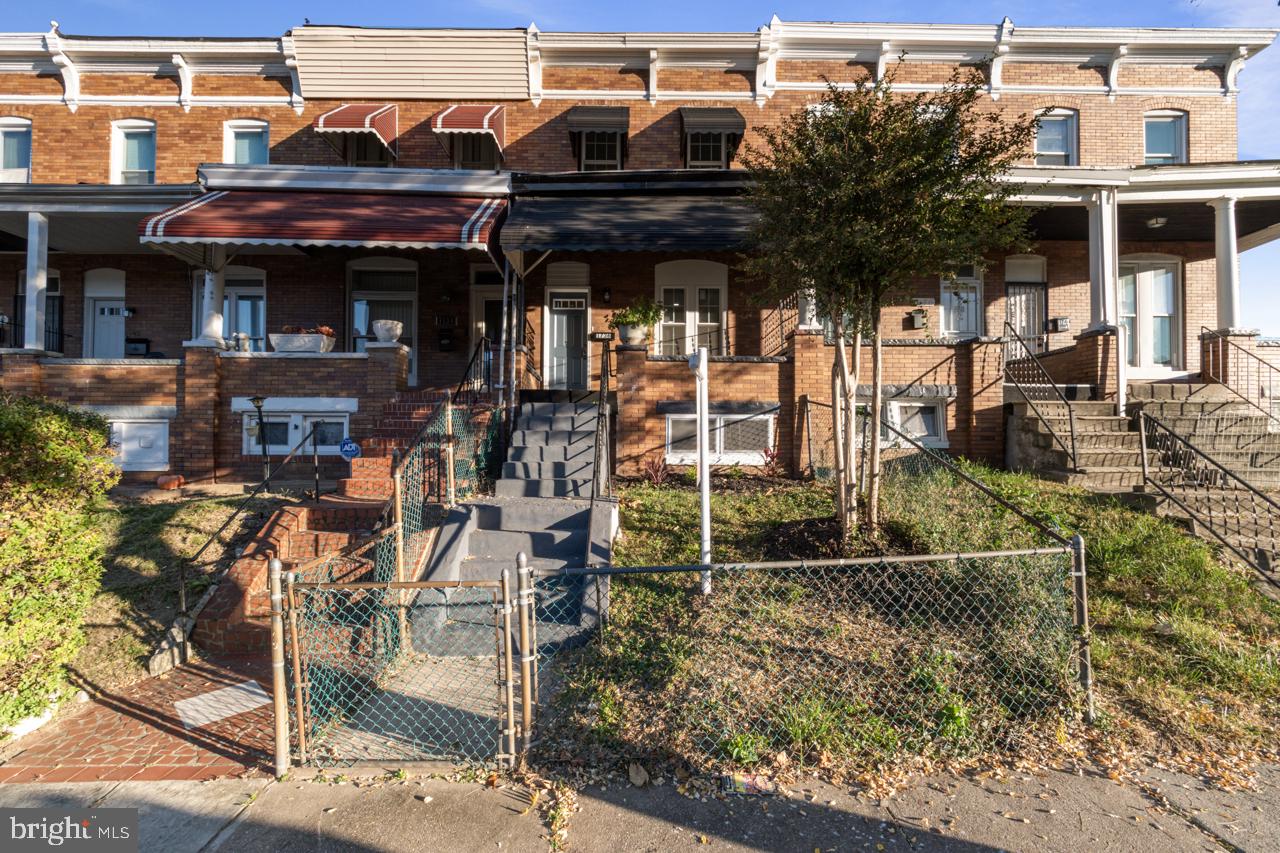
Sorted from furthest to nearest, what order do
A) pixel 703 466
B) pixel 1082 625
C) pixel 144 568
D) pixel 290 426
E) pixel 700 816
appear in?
pixel 290 426
pixel 144 568
pixel 703 466
pixel 1082 625
pixel 700 816

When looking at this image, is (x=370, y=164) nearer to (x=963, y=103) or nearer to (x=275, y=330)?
(x=275, y=330)

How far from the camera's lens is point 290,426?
10.5m

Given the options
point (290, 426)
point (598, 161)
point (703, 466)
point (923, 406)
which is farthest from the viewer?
point (598, 161)

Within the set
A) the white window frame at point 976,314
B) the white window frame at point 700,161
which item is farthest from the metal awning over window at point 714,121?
the white window frame at point 976,314

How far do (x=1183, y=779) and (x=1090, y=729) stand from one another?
51 centimetres

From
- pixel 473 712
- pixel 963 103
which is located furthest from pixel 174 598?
pixel 963 103

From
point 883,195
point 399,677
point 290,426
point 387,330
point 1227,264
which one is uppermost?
point 1227,264

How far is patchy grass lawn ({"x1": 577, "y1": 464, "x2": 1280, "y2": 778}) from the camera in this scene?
4.29 m

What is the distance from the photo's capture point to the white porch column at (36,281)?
10508 mm

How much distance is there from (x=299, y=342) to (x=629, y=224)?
596 centimetres

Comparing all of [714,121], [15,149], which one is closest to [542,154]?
[714,121]

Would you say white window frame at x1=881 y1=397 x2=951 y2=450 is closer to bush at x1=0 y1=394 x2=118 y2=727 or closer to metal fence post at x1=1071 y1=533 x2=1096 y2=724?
metal fence post at x1=1071 y1=533 x2=1096 y2=724

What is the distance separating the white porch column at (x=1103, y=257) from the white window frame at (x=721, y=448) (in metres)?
6.05

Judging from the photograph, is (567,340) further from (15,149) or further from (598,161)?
(15,149)
